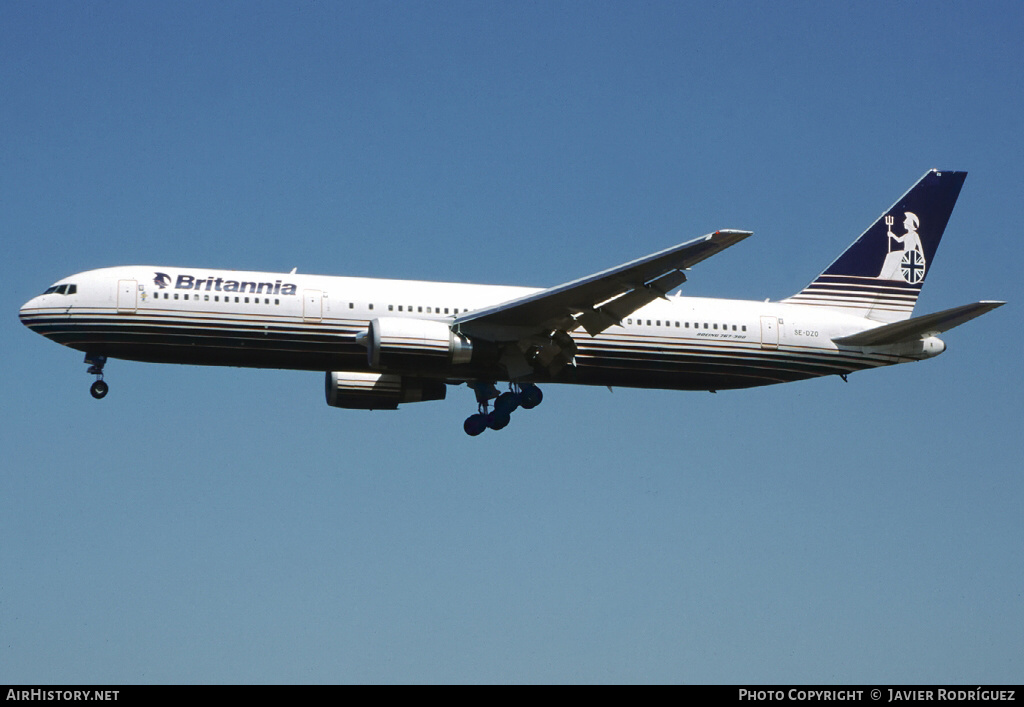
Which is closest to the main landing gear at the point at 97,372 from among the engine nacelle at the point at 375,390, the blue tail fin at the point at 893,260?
the engine nacelle at the point at 375,390

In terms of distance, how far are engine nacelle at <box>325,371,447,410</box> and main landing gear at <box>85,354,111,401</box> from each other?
282 inches

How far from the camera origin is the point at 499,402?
43.0m

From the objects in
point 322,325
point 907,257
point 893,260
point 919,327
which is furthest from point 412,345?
point 907,257

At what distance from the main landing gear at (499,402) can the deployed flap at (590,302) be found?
281 cm

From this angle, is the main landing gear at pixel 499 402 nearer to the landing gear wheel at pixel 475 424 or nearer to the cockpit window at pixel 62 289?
the landing gear wheel at pixel 475 424

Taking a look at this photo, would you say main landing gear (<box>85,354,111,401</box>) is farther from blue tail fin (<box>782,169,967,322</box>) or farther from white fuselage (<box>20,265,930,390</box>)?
blue tail fin (<box>782,169,967,322</box>)

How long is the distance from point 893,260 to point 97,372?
88.9 ft

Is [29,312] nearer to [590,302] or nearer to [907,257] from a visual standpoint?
[590,302]

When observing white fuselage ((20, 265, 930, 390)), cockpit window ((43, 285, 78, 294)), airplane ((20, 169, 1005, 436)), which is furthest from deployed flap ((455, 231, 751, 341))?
cockpit window ((43, 285, 78, 294))

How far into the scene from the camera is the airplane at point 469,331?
129 feet

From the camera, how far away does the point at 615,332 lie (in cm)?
4231

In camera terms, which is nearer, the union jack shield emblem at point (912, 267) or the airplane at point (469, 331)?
the airplane at point (469, 331)

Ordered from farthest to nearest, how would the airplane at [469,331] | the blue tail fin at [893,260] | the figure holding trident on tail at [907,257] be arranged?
the figure holding trident on tail at [907,257] < the blue tail fin at [893,260] < the airplane at [469,331]
